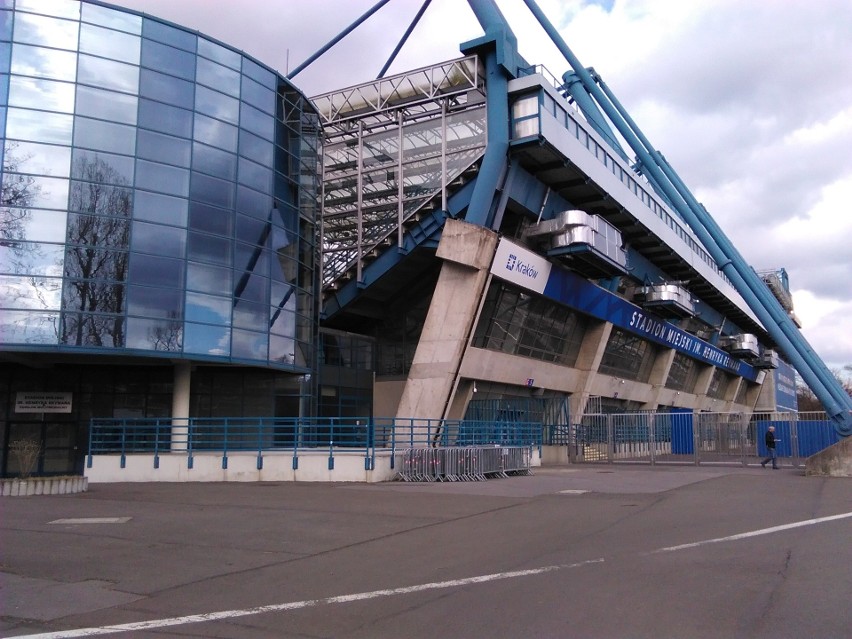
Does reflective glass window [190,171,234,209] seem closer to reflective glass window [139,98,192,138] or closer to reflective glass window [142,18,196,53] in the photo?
reflective glass window [139,98,192,138]

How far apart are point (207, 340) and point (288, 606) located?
18.1 meters

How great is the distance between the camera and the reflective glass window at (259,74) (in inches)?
1052

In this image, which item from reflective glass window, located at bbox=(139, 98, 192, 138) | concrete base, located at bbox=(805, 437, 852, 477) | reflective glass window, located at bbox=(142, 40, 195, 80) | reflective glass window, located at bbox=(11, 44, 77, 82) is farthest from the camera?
reflective glass window, located at bbox=(142, 40, 195, 80)

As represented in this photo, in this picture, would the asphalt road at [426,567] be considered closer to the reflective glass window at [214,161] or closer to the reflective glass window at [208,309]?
the reflective glass window at [208,309]

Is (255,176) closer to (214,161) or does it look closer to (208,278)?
(214,161)

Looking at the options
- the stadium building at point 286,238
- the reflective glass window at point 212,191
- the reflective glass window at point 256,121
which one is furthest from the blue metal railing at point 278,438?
the reflective glass window at point 256,121

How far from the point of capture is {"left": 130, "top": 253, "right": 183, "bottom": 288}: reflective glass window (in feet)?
75.9

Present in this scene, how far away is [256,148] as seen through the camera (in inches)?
1050

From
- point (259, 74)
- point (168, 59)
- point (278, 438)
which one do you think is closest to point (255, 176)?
point (259, 74)

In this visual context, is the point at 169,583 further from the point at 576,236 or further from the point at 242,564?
the point at 576,236

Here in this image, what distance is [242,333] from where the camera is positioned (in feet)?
82.0

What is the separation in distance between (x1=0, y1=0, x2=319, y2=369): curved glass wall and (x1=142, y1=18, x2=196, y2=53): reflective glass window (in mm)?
51

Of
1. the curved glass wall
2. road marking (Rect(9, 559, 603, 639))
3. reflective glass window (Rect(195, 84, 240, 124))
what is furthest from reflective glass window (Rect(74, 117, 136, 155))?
road marking (Rect(9, 559, 603, 639))

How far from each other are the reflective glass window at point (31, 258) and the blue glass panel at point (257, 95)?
28.2 ft
